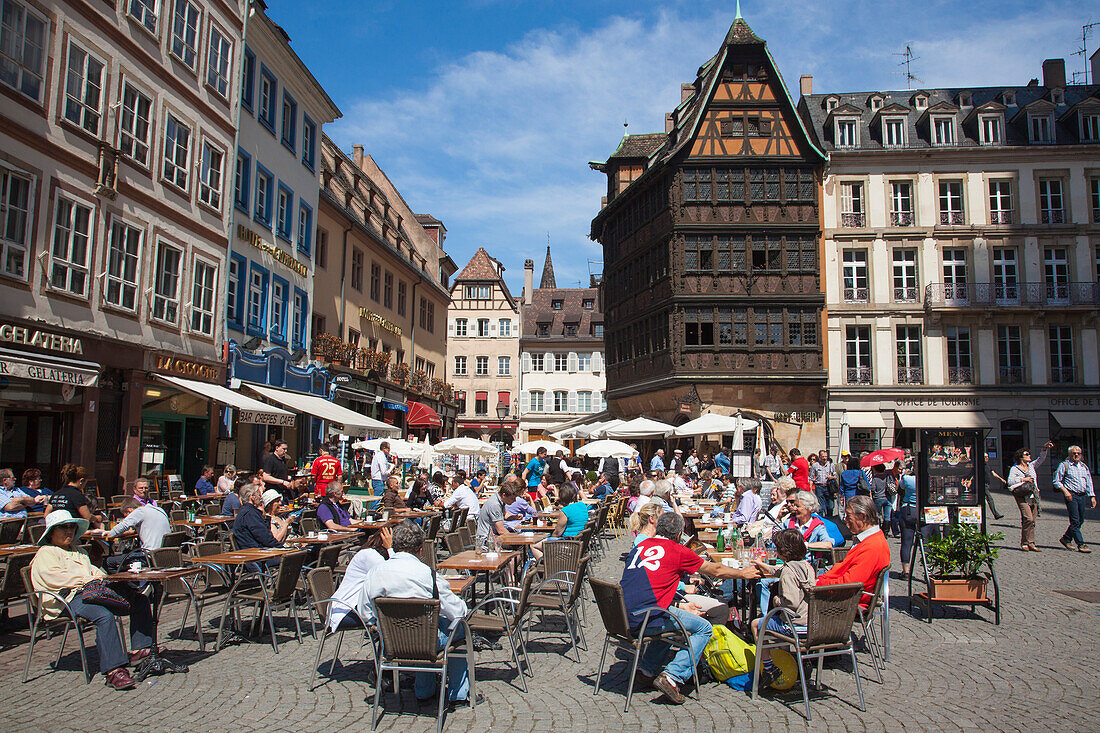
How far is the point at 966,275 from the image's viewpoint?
33719 mm

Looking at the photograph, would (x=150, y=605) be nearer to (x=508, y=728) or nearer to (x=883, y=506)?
(x=508, y=728)

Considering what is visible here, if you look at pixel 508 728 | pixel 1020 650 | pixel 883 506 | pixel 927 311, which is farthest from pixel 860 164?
pixel 508 728

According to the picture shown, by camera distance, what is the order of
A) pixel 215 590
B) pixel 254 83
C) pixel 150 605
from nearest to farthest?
pixel 150 605 < pixel 215 590 < pixel 254 83

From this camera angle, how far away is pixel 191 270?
1831 cm

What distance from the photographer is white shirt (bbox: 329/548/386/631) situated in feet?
20.7

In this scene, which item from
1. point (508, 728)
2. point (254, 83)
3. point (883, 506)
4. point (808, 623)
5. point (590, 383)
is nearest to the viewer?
point (508, 728)

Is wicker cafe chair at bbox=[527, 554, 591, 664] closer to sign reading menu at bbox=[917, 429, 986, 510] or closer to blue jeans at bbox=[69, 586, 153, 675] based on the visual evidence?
blue jeans at bbox=[69, 586, 153, 675]

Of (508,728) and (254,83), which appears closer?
(508,728)

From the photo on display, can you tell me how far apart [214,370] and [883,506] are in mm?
15305

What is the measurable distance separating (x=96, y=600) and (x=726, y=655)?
5211mm

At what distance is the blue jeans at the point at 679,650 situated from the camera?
20.0ft

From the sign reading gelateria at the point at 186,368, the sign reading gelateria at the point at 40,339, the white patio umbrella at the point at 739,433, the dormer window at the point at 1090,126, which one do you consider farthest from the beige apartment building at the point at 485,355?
the sign reading gelateria at the point at 40,339

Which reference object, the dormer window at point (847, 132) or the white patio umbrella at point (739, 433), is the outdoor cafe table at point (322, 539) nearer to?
the white patio umbrella at point (739, 433)

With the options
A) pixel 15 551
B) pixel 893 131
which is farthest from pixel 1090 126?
pixel 15 551
